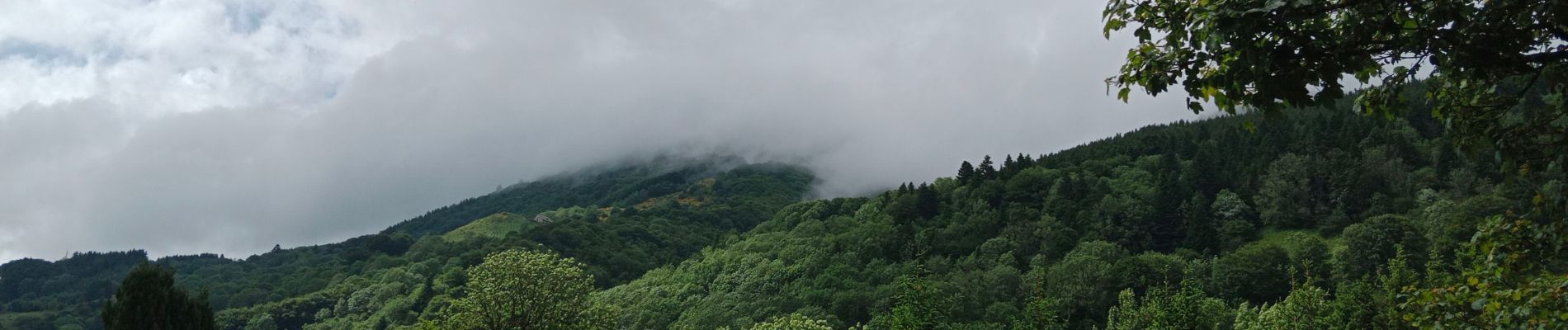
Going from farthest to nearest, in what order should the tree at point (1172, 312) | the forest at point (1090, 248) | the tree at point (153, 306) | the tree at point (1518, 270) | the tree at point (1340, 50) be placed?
the forest at point (1090, 248) < the tree at point (1172, 312) < the tree at point (153, 306) < the tree at point (1518, 270) < the tree at point (1340, 50)

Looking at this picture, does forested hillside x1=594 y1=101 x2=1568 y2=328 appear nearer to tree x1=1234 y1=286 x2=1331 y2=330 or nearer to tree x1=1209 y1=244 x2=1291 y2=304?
tree x1=1209 y1=244 x2=1291 y2=304

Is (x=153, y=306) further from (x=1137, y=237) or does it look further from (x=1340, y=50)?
(x=1137, y=237)

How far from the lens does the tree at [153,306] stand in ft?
137

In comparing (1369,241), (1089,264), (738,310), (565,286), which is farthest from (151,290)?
(1369,241)

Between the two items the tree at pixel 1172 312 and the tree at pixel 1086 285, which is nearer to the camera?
the tree at pixel 1172 312

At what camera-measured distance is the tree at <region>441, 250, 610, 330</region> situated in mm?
46344

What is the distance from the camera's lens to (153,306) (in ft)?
139

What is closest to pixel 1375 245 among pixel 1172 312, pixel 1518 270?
pixel 1172 312

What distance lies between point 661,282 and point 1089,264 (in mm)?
65095

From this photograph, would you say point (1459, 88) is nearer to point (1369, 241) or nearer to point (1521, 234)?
point (1521, 234)

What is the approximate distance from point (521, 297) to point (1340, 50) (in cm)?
4306

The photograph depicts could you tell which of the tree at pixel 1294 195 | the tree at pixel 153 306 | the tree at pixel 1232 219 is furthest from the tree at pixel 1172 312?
the tree at pixel 153 306

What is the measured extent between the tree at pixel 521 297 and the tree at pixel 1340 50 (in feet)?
135

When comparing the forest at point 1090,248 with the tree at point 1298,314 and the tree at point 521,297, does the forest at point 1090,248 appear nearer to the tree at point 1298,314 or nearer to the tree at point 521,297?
the tree at point 1298,314
